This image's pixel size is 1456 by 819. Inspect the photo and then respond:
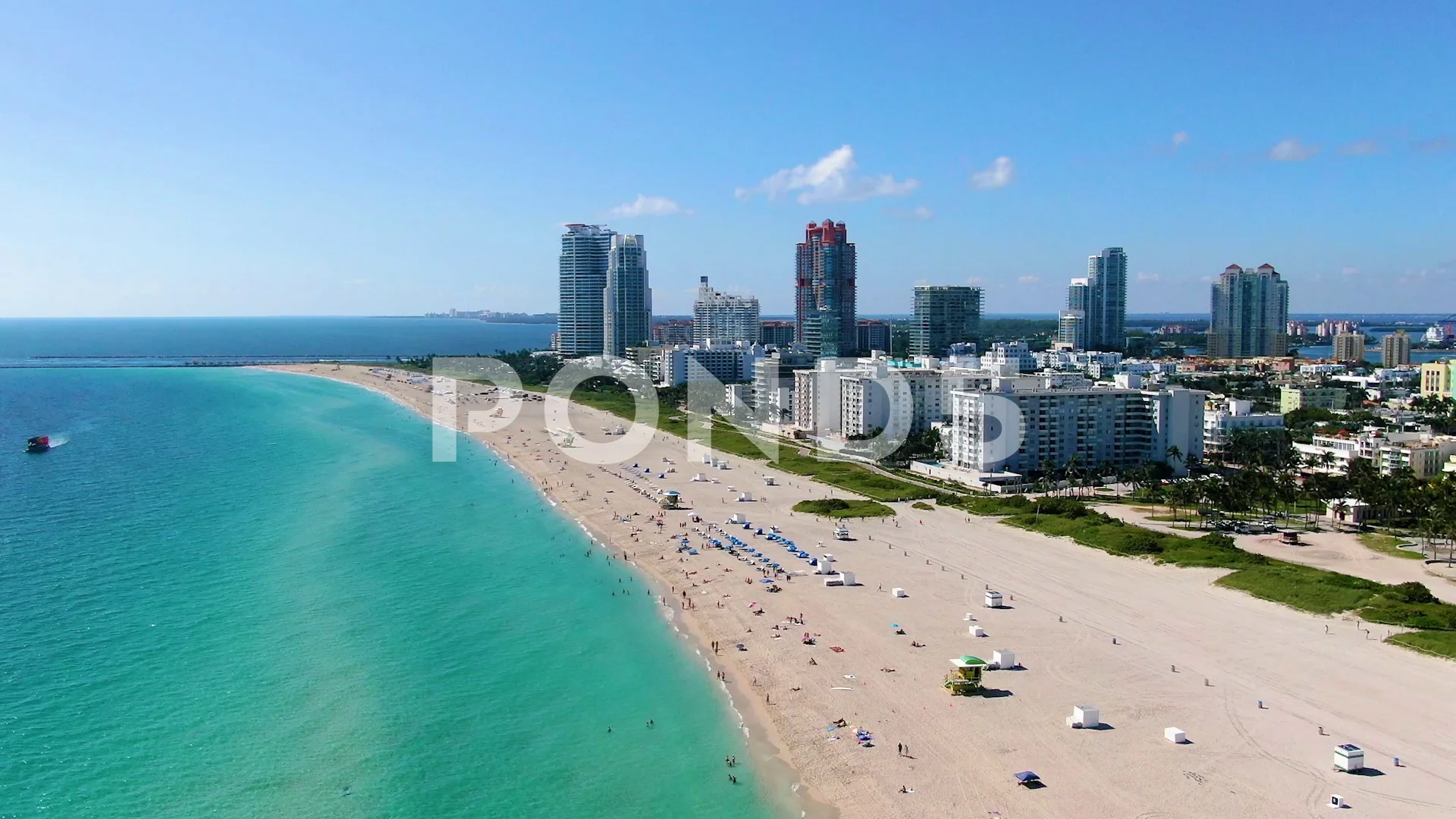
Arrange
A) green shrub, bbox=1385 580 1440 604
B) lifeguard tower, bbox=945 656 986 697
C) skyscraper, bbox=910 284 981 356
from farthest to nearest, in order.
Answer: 1. skyscraper, bbox=910 284 981 356
2. green shrub, bbox=1385 580 1440 604
3. lifeguard tower, bbox=945 656 986 697

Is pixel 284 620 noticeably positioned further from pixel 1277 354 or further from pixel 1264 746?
pixel 1277 354

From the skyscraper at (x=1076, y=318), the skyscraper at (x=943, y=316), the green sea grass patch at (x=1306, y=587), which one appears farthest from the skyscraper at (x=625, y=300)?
the green sea grass patch at (x=1306, y=587)

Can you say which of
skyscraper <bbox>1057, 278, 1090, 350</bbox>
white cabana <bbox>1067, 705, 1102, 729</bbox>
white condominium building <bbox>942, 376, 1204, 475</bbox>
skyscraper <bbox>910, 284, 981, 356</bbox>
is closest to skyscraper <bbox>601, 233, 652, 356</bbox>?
skyscraper <bbox>910, 284, 981, 356</bbox>

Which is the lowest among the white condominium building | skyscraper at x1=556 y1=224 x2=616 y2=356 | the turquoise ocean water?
the turquoise ocean water

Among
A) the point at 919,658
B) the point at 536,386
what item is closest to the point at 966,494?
the point at 919,658

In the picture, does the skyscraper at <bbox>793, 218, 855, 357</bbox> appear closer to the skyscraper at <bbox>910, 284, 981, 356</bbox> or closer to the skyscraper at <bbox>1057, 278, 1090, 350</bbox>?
the skyscraper at <bbox>910, 284, 981, 356</bbox>
